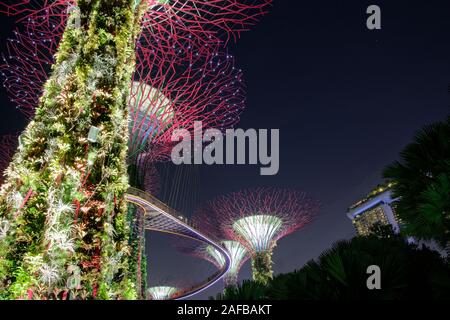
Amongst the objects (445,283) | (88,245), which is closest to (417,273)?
(445,283)

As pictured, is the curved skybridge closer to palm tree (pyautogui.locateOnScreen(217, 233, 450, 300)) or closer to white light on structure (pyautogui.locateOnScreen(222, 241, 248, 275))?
white light on structure (pyautogui.locateOnScreen(222, 241, 248, 275))

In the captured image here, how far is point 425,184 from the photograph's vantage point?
9.87ft

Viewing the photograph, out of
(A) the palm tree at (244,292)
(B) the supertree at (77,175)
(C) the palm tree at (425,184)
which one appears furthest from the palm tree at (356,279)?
(B) the supertree at (77,175)

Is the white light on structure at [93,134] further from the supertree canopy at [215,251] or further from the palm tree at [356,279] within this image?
the supertree canopy at [215,251]

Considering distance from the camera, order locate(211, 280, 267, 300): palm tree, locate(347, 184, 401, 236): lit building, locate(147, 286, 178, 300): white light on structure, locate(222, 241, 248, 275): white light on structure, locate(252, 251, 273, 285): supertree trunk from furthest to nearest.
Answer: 1. locate(347, 184, 401, 236): lit building
2. locate(147, 286, 178, 300): white light on structure
3. locate(222, 241, 248, 275): white light on structure
4. locate(252, 251, 273, 285): supertree trunk
5. locate(211, 280, 267, 300): palm tree

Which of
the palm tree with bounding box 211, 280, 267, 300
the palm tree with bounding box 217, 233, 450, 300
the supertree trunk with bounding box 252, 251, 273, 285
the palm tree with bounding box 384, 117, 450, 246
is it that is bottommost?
the supertree trunk with bounding box 252, 251, 273, 285

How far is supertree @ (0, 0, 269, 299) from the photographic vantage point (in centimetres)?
359

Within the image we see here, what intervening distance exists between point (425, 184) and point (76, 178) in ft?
13.3

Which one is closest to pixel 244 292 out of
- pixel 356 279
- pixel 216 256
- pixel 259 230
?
pixel 356 279

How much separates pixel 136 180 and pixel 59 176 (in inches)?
574

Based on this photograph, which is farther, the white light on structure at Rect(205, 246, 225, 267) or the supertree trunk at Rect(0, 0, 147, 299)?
the white light on structure at Rect(205, 246, 225, 267)

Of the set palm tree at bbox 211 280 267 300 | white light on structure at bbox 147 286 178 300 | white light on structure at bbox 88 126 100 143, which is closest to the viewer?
palm tree at bbox 211 280 267 300

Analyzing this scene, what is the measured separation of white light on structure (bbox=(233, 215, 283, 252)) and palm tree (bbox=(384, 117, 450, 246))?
23.1 m

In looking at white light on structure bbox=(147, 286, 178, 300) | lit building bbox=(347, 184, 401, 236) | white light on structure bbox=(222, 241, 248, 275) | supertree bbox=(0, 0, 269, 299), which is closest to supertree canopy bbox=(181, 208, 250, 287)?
white light on structure bbox=(222, 241, 248, 275)
